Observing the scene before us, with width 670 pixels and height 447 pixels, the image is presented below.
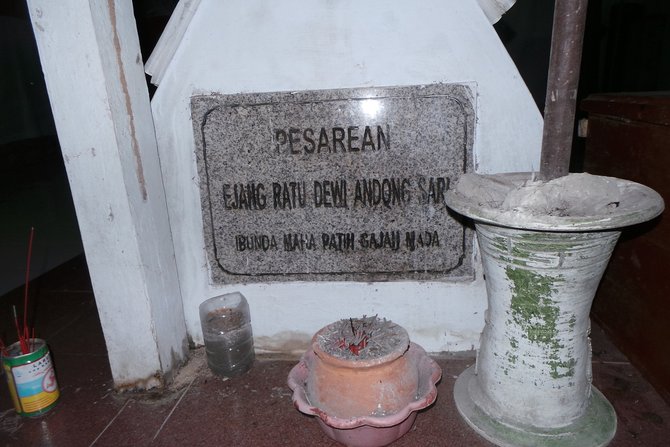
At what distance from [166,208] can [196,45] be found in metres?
0.77

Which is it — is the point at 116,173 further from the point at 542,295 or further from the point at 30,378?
the point at 542,295

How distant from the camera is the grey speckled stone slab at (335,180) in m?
2.04

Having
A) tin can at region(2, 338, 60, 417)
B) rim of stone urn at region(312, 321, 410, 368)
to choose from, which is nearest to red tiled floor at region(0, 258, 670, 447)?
tin can at region(2, 338, 60, 417)

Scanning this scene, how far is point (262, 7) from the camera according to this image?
198cm

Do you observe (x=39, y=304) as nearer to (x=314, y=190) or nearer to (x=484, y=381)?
(x=314, y=190)

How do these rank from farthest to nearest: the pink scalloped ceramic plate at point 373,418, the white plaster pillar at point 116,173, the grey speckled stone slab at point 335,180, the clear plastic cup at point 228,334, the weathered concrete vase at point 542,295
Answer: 1. the clear plastic cup at point 228,334
2. the grey speckled stone slab at point 335,180
3. the white plaster pillar at point 116,173
4. the pink scalloped ceramic plate at point 373,418
5. the weathered concrete vase at point 542,295

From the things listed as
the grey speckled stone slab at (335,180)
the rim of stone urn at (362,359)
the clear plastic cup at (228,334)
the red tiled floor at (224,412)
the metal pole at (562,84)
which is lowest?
the red tiled floor at (224,412)

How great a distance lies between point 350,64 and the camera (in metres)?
2.00

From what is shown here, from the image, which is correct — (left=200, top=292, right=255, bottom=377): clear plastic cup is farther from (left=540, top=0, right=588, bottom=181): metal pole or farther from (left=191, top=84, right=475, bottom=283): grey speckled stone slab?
(left=540, top=0, right=588, bottom=181): metal pole

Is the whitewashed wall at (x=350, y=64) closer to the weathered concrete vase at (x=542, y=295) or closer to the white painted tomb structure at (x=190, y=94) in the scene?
the white painted tomb structure at (x=190, y=94)

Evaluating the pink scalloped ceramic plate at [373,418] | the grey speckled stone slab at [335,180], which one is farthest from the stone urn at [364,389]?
the grey speckled stone slab at [335,180]

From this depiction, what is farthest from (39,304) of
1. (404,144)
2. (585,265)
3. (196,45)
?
(585,265)

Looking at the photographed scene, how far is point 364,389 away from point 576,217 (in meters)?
0.93

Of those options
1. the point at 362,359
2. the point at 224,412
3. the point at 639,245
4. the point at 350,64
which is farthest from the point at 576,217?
the point at 224,412
